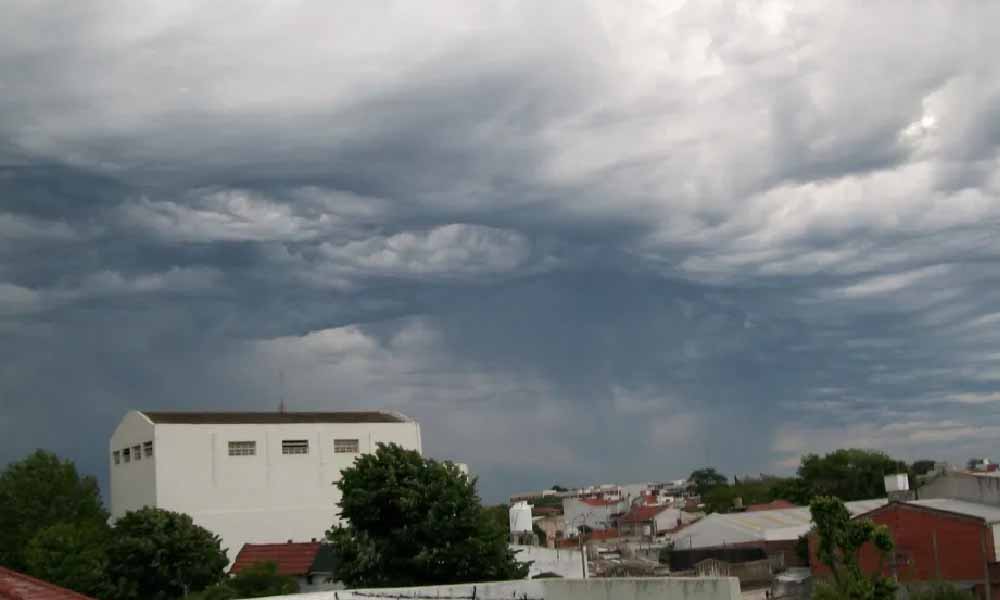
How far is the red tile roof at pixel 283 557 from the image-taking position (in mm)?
55719

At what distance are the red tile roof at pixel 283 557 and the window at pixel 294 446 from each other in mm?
8673

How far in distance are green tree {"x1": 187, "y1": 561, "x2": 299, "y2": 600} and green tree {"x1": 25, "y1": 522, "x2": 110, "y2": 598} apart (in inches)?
250

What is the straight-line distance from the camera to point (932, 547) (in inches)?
1816

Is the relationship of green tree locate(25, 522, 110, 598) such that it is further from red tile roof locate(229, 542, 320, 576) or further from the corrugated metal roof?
the corrugated metal roof

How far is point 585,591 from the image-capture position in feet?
59.7

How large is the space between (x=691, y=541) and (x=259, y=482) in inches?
1183

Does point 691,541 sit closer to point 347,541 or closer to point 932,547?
point 932,547

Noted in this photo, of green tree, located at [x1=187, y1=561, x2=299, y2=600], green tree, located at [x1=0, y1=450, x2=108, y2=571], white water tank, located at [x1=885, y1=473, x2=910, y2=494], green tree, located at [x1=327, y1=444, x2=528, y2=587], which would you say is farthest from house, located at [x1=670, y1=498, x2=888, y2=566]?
green tree, located at [x1=0, y1=450, x2=108, y2=571]

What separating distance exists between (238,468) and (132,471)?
24.3 feet

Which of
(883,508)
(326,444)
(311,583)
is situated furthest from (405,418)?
(883,508)

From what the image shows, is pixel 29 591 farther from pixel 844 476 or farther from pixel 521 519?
pixel 844 476

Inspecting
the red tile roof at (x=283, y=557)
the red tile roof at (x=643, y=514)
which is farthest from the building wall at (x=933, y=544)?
the red tile roof at (x=643, y=514)

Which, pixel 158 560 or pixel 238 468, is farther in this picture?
pixel 238 468

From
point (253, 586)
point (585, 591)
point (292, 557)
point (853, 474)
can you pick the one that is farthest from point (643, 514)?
point (585, 591)
